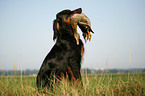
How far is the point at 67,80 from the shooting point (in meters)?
3.44

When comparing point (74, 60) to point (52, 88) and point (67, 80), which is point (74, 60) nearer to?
point (67, 80)

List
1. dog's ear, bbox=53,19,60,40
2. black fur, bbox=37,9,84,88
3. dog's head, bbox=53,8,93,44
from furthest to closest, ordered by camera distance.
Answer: dog's ear, bbox=53,19,60,40
dog's head, bbox=53,8,93,44
black fur, bbox=37,9,84,88

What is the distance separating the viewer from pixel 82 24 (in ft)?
12.0

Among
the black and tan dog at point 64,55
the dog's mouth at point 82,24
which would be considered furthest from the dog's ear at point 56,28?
the dog's mouth at point 82,24

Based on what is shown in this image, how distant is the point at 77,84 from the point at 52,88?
0.56 metres

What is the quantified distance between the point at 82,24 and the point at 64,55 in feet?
2.81

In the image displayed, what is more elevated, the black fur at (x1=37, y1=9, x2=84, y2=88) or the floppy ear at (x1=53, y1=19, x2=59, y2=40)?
the floppy ear at (x1=53, y1=19, x2=59, y2=40)

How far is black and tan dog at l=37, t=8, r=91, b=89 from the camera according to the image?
11.2 ft

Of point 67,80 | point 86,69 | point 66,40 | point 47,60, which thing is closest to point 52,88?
point 67,80

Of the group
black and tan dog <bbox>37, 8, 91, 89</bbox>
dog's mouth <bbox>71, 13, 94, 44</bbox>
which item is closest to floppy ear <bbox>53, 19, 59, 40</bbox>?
black and tan dog <bbox>37, 8, 91, 89</bbox>

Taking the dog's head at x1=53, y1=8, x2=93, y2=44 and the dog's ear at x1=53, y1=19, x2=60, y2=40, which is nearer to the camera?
the dog's head at x1=53, y1=8, x2=93, y2=44

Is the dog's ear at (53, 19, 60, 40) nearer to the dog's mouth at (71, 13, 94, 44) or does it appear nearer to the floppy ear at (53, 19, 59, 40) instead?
the floppy ear at (53, 19, 59, 40)

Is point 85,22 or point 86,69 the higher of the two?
point 85,22

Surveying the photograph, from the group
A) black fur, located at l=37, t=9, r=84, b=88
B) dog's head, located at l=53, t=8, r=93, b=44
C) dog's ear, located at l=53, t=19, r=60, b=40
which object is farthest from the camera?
dog's ear, located at l=53, t=19, r=60, b=40
